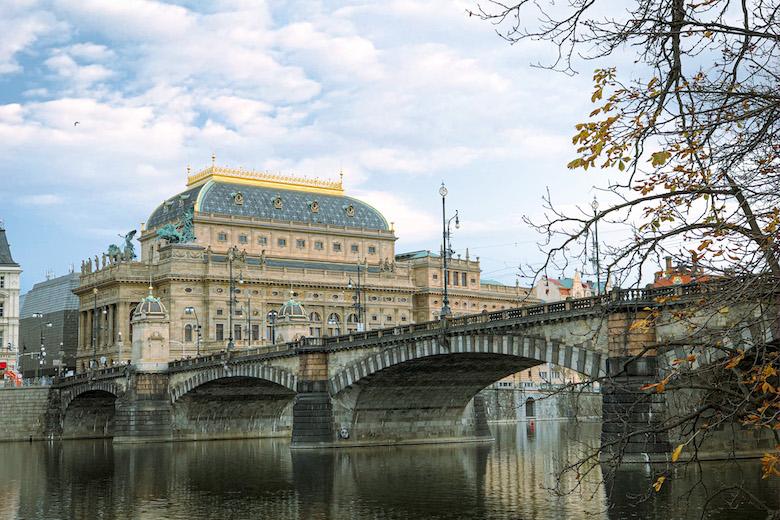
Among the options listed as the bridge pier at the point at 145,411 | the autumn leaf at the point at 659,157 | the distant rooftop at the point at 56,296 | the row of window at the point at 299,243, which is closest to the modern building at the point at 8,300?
the row of window at the point at 299,243

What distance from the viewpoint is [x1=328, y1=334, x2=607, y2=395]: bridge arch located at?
52219mm

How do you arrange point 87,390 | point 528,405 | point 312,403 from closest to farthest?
point 312,403 < point 87,390 < point 528,405

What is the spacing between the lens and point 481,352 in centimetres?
5956

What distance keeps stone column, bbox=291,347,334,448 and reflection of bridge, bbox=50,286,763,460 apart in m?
0.07

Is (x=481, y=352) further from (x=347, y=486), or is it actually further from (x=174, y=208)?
(x=174, y=208)

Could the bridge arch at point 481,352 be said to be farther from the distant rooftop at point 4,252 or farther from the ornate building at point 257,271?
the distant rooftop at point 4,252

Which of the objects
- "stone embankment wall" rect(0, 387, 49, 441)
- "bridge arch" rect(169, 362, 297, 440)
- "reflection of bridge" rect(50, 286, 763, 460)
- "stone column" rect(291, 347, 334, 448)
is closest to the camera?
"reflection of bridge" rect(50, 286, 763, 460)

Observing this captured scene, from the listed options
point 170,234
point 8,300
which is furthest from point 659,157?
point 8,300

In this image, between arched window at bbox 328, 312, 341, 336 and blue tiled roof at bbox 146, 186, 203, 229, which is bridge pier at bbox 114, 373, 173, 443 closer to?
arched window at bbox 328, 312, 341, 336

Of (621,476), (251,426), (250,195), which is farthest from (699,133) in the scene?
(250,195)

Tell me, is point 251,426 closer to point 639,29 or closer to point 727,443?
point 727,443

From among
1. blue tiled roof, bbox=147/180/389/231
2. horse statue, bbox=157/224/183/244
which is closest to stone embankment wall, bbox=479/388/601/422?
blue tiled roof, bbox=147/180/389/231

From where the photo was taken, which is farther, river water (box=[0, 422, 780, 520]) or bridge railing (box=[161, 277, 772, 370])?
bridge railing (box=[161, 277, 772, 370])

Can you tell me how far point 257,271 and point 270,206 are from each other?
15.1 metres
